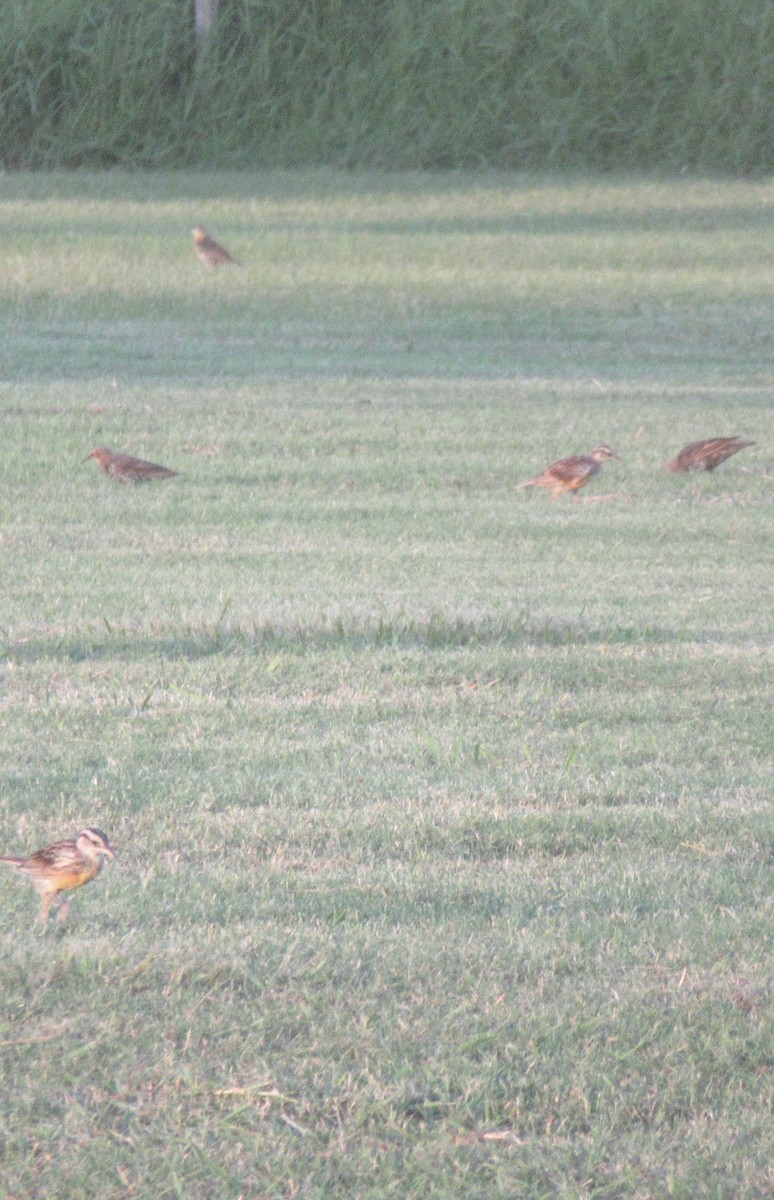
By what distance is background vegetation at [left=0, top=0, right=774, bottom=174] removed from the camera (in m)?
27.5

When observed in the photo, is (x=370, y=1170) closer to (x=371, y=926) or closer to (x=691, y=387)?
(x=371, y=926)

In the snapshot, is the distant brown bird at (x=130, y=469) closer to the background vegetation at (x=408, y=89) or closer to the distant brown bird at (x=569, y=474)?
the distant brown bird at (x=569, y=474)

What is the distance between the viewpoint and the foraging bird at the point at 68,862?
438 centimetres

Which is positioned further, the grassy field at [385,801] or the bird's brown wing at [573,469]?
the bird's brown wing at [573,469]

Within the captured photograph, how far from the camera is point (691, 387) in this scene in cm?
1689

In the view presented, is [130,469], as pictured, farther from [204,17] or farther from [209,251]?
[204,17]

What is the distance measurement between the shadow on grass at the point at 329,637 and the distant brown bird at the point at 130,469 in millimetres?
4226

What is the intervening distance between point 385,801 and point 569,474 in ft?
21.1

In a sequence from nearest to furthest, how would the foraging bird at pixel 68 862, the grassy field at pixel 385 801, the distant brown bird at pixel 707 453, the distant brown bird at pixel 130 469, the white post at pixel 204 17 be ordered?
the grassy field at pixel 385 801 → the foraging bird at pixel 68 862 → the distant brown bird at pixel 130 469 → the distant brown bird at pixel 707 453 → the white post at pixel 204 17

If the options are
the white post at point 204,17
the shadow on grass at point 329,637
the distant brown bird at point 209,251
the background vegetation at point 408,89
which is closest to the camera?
the shadow on grass at point 329,637

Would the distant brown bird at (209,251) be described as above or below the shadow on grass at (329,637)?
below

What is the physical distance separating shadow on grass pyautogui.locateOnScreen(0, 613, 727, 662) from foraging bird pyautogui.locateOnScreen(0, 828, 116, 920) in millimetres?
2903

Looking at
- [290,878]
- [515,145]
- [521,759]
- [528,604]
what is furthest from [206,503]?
[515,145]

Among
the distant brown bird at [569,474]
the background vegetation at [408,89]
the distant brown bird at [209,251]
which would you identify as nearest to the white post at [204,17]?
the background vegetation at [408,89]
